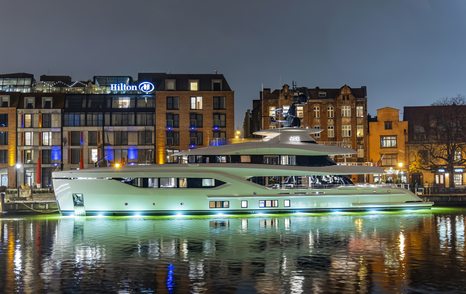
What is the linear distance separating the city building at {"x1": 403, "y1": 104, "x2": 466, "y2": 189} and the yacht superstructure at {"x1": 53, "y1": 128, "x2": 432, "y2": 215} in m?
28.0

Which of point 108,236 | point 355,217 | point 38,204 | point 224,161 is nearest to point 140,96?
point 38,204

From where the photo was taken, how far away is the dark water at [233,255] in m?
23.1

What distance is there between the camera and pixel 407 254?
98.6 feet

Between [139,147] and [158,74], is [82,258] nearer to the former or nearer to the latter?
[139,147]

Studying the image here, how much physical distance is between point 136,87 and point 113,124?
6.02 metres

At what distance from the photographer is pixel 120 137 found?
8738 centimetres

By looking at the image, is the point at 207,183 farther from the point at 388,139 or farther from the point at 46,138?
the point at 46,138

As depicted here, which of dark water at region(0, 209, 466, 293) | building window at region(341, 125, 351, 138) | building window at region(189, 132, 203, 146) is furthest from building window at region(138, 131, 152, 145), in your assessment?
dark water at region(0, 209, 466, 293)

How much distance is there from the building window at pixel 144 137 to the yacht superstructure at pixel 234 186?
36807mm

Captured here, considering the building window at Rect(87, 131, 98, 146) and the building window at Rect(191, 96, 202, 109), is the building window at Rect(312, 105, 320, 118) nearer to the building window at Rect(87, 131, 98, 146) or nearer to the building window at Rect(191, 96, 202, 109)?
the building window at Rect(191, 96, 202, 109)

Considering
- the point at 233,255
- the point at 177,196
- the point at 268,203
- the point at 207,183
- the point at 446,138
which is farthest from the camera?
the point at 446,138

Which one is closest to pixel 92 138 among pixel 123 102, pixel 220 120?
pixel 123 102

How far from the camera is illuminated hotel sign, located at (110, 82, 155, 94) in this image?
3472 inches

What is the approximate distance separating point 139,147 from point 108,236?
50.9 metres
